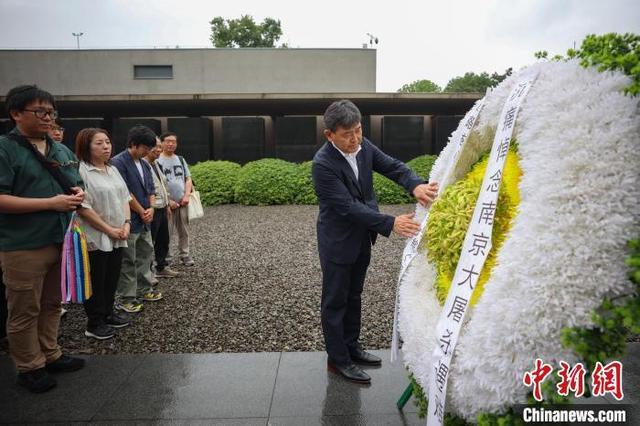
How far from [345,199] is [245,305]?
2.57 m

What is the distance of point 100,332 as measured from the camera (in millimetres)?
4090

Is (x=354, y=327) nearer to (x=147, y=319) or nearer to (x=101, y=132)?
(x=147, y=319)

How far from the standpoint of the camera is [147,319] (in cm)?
461

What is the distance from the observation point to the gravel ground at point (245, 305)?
13.2 feet

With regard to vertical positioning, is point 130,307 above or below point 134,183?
below

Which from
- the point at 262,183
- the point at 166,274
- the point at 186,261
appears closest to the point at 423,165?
the point at 262,183

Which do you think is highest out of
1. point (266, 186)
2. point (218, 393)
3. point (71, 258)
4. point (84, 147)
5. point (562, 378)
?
point (84, 147)

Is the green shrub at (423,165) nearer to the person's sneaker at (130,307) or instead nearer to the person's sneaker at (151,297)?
the person's sneaker at (151,297)

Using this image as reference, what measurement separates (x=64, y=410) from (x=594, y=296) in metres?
3.27

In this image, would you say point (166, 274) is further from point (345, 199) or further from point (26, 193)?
point (345, 199)

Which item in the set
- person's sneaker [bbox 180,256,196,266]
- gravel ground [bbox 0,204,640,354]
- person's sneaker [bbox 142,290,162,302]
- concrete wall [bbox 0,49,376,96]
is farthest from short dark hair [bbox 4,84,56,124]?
concrete wall [bbox 0,49,376,96]

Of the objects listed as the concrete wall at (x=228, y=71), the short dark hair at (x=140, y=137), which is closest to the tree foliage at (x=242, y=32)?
the concrete wall at (x=228, y=71)

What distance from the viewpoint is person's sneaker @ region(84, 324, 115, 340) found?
4.07 meters

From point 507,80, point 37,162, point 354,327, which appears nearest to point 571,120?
point 507,80
